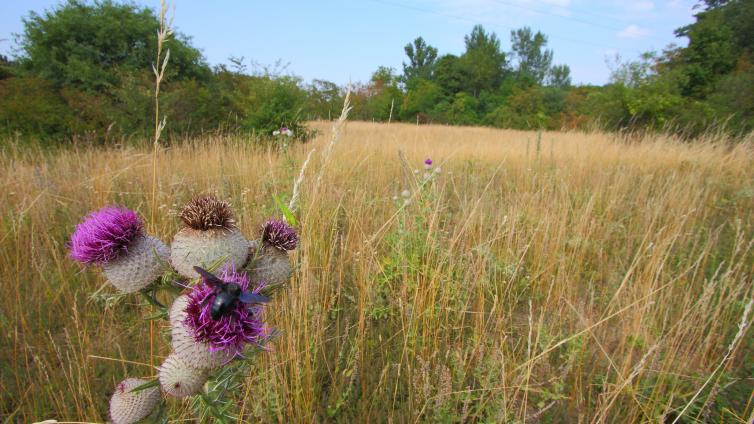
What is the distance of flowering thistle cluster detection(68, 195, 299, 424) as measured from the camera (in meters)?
0.70

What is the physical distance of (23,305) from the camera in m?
2.10

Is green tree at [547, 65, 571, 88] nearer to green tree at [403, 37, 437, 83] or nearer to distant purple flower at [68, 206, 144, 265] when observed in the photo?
green tree at [403, 37, 437, 83]

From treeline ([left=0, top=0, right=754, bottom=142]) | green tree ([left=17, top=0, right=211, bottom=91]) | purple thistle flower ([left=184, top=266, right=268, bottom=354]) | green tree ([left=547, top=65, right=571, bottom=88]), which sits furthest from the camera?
green tree ([left=547, top=65, right=571, bottom=88])

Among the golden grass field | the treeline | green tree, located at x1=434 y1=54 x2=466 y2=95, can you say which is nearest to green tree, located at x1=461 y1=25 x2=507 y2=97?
green tree, located at x1=434 y1=54 x2=466 y2=95

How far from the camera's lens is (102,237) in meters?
0.90

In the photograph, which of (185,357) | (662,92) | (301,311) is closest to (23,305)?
(301,311)

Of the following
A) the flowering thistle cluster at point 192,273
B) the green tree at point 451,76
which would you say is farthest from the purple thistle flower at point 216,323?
the green tree at point 451,76

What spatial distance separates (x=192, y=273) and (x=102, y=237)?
0.27 metres

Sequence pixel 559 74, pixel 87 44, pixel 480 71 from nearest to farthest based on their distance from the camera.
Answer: pixel 87 44 < pixel 480 71 < pixel 559 74

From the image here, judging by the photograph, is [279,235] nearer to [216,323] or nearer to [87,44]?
[216,323]

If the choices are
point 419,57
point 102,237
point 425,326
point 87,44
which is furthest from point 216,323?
point 419,57

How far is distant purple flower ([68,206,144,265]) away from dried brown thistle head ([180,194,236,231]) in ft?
0.61

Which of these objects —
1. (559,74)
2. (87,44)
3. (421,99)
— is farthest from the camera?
(559,74)

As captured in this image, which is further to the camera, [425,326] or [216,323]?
[425,326]
